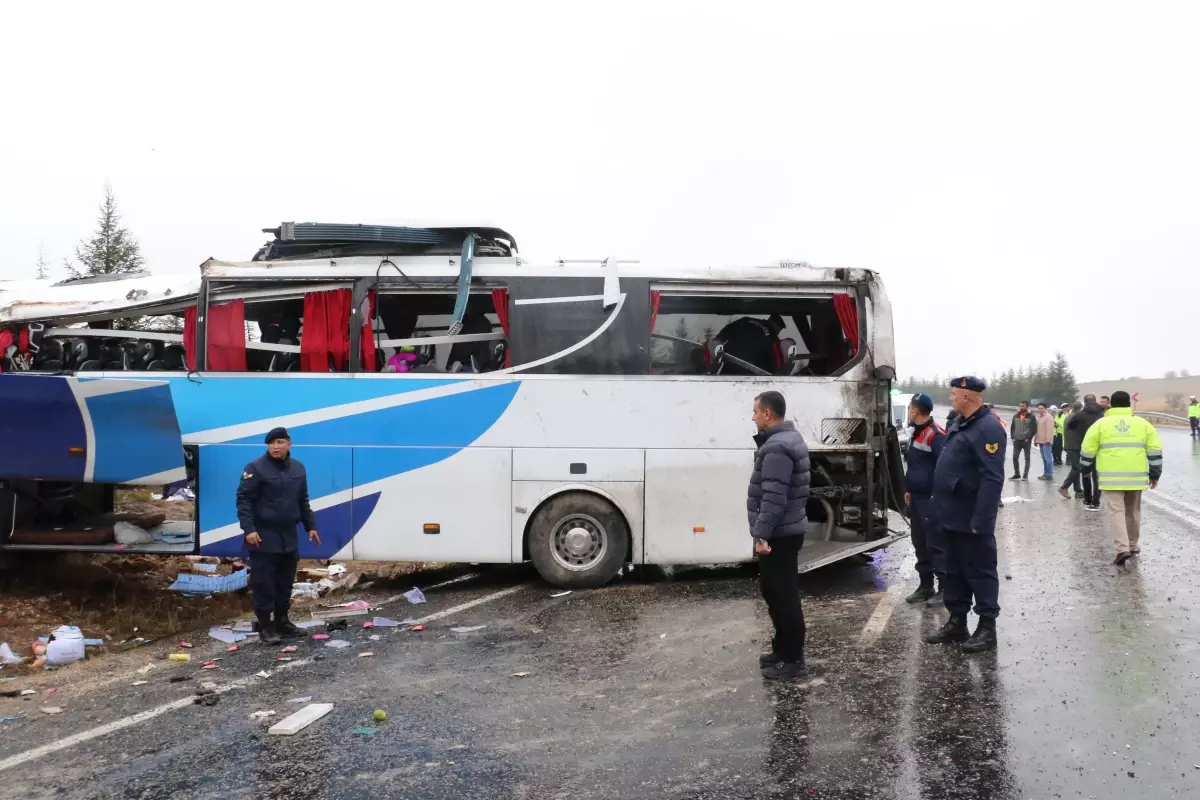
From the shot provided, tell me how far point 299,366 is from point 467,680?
404cm

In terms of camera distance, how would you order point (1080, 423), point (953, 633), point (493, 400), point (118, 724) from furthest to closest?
point (1080, 423)
point (493, 400)
point (953, 633)
point (118, 724)

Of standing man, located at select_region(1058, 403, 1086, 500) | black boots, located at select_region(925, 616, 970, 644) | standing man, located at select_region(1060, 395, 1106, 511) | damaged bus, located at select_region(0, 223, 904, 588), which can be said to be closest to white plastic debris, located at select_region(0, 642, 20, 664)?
damaged bus, located at select_region(0, 223, 904, 588)

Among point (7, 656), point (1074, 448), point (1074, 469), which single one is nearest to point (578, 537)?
point (7, 656)

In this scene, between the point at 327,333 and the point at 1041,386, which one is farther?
the point at 1041,386

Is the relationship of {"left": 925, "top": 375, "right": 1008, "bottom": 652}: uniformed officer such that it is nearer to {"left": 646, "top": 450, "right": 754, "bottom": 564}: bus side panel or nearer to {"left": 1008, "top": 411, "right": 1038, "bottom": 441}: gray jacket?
{"left": 646, "top": 450, "right": 754, "bottom": 564}: bus side panel

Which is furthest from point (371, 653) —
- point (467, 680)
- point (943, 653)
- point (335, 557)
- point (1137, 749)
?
point (1137, 749)

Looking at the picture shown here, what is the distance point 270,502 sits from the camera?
23.2 feet

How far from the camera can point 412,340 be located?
8.67 m

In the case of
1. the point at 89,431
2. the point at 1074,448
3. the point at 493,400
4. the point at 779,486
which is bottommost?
the point at 1074,448

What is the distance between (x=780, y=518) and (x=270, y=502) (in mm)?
4088

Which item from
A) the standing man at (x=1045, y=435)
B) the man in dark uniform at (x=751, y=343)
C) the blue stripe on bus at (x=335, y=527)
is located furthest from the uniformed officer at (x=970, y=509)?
the standing man at (x=1045, y=435)

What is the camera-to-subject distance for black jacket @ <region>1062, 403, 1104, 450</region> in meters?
14.7

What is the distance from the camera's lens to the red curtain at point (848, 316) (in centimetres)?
861

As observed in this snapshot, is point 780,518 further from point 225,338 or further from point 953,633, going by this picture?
point 225,338
